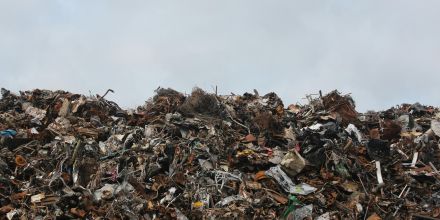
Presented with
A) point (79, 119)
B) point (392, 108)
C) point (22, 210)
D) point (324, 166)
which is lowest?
point (22, 210)

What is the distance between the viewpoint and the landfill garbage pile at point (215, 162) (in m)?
9.12

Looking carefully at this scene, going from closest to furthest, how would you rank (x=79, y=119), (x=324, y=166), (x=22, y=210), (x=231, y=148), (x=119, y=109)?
1. (x=22, y=210)
2. (x=324, y=166)
3. (x=231, y=148)
4. (x=79, y=119)
5. (x=119, y=109)

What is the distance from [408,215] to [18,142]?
7861mm

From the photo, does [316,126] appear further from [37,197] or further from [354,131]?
[37,197]

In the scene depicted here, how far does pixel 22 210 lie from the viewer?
906 centimetres

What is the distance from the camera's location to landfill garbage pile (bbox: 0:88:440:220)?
9125 millimetres

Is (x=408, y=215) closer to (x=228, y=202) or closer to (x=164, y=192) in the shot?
(x=228, y=202)

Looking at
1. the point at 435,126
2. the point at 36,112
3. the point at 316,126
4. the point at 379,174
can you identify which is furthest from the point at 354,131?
the point at 36,112

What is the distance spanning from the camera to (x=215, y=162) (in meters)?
10.3

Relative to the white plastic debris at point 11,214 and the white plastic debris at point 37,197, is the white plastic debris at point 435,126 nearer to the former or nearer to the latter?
the white plastic debris at point 37,197

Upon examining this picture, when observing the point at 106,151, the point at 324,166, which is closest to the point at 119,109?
the point at 106,151

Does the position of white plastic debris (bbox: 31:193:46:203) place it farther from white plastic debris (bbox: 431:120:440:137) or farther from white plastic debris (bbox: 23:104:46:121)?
white plastic debris (bbox: 431:120:440:137)

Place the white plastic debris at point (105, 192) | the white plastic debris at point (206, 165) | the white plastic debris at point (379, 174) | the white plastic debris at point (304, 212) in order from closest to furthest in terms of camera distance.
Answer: the white plastic debris at point (304, 212)
the white plastic debris at point (105, 192)
the white plastic debris at point (379, 174)
the white plastic debris at point (206, 165)

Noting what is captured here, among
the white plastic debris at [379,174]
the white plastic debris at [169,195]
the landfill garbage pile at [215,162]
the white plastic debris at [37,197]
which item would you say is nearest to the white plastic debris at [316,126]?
the landfill garbage pile at [215,162]
